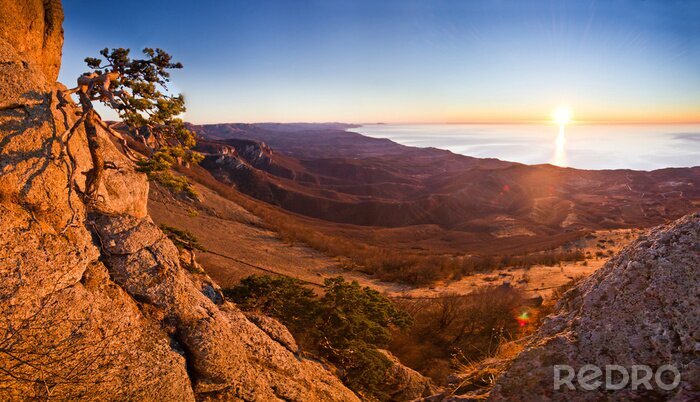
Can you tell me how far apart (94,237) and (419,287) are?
75.3 ft

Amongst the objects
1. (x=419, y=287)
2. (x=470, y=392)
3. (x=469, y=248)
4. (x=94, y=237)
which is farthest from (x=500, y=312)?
(x=469, y=248)

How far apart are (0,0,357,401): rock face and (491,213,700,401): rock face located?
11.5 feet

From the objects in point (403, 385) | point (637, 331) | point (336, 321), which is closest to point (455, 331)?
point (403, 385)

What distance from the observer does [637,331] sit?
3148 millimetres

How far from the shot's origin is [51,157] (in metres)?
4.16

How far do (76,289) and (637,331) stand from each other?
224 inches

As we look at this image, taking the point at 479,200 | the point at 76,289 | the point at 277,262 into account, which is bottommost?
the point at 479,200

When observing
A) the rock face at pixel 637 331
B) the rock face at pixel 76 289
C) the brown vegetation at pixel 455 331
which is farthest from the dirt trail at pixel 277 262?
the rock face at pixel 637 331

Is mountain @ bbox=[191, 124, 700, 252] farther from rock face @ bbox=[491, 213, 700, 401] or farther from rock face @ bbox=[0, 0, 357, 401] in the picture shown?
rock face @ bbox=[0, 0, 357, 401]

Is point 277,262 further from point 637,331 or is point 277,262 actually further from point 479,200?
point 479,200

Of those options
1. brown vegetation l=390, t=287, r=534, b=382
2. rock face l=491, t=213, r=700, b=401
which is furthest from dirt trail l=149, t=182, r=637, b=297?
rock face l=491, t=213, r=700, b=401

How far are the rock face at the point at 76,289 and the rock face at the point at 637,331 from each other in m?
3.52

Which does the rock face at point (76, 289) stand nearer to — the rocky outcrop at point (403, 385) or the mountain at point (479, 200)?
the rocky outcrop at point (403, 385)

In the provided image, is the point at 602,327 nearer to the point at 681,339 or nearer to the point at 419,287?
the point at 681,339
